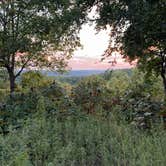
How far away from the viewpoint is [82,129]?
8805 millimetres

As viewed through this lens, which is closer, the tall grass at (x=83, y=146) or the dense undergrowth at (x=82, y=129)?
the tall grass at (x=83, y=146)

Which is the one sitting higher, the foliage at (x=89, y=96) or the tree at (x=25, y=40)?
the tree at (x=25, y=40)

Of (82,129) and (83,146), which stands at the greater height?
(82,129)

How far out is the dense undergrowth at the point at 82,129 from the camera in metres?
6.59

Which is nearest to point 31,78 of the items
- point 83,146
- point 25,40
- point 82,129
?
point 25,40

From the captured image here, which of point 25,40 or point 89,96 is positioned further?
point 25,40

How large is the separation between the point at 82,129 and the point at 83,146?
86 centimetres

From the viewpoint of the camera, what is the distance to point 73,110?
10.8 metres

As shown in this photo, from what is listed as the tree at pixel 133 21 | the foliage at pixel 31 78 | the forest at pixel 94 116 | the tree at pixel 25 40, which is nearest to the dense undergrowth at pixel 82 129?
the forest at pixel 94 116

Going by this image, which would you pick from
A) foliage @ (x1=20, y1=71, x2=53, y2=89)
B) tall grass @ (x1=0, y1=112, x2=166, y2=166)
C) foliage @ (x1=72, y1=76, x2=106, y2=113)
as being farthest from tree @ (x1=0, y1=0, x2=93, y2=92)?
tall grass @ (x1=0, y1=112, x2=166, y2=166)

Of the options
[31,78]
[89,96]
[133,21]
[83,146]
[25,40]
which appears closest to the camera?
[83,146]

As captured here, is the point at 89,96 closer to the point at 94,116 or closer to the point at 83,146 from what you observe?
the point at 94,116

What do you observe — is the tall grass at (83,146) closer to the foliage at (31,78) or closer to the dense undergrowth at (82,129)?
the dense undergrowth at (82,129)

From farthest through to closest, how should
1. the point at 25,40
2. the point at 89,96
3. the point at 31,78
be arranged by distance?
the point at 31,78 < the point at 25,40 < the point at 89,96
